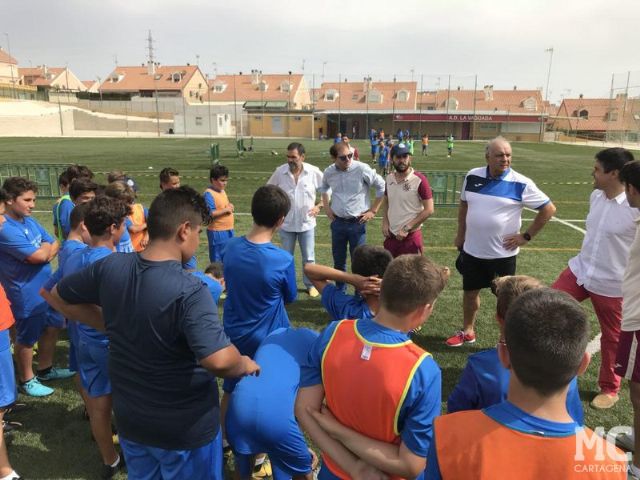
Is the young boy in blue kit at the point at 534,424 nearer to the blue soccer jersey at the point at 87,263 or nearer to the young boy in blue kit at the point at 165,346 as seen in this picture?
the young boy in blue kit at the point at 165,346

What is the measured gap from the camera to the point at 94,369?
10.5 feet

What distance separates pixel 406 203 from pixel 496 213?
1364mm

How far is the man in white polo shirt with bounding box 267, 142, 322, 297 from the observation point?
669 centimetres

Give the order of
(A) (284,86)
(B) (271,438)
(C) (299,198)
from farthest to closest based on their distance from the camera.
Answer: (A) (284,86) → (C) (299,198) → (B) (271,438)

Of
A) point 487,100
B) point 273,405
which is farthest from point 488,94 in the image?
point 273,405

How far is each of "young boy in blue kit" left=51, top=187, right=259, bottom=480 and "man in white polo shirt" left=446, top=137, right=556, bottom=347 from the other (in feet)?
11.7

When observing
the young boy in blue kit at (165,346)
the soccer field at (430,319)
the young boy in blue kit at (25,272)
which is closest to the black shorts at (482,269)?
the soccer field at (430,319)

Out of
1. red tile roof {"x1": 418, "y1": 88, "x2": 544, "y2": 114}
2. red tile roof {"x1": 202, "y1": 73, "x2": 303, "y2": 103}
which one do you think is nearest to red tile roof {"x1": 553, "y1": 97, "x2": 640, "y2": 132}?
red tile roof {"x1": 418, "y1": 88, "x2": 544, "y2": 114}

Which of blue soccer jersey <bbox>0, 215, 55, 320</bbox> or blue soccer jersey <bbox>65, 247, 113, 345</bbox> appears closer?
blue soccer jersey <bbox>65, 247, 113, 345</bbox>

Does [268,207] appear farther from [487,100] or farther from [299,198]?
[487,100]

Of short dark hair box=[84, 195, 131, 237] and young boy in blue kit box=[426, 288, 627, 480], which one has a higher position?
short dark hair box=[84, 195, 131, 237]

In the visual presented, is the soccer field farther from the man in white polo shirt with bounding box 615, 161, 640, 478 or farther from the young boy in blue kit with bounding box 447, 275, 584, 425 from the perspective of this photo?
the young boy in blue kit with bounding box 447, 275, 584, 425

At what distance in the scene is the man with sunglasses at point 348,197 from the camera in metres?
6.52

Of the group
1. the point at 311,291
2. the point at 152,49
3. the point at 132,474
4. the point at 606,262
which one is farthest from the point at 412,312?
the point at 152,49
